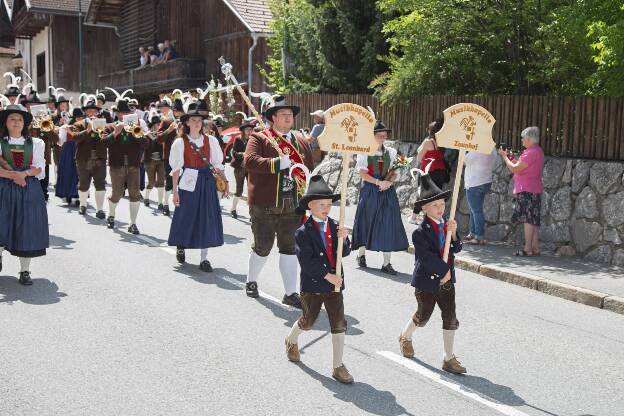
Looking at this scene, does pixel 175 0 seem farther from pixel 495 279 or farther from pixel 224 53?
pixel 495 279

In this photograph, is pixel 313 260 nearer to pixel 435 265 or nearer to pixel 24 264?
pixel 435 265

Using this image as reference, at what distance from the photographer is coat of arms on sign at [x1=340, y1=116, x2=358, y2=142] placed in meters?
5.96

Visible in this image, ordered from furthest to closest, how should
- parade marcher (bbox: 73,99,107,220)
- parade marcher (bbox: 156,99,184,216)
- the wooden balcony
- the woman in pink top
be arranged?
the wooden balcony, parade marcher (bbox: 73,99,107,220), parade marcher (bbox: 156,99,184,216), the woman in pink top

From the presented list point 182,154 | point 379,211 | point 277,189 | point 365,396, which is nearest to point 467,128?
point 365,396

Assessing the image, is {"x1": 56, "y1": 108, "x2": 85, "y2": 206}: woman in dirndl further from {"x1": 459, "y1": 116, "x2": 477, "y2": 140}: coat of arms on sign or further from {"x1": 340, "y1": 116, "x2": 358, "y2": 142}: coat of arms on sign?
{"x1": 459, "y1": 116, "x2": 477, "y2": 140}: coat of arms on sign

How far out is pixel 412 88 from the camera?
48.3 ft

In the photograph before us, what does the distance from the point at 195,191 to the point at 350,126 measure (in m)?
4.33

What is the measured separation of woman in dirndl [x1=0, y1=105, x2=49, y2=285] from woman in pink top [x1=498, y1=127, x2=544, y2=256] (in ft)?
19.9

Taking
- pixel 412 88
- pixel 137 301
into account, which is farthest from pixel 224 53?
pixel 137 301

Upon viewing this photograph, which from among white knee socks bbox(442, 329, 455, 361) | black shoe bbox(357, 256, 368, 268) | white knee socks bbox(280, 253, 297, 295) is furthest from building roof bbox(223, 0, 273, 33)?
white knee socks bbox(442, 329, 455, 361)

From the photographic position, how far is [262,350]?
664cm

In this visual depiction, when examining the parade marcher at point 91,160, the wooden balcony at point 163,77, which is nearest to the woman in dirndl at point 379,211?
the parade marcher at point 91,160

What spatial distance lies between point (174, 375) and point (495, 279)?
539cm

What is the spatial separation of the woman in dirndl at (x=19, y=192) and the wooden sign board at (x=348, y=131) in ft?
14.2
